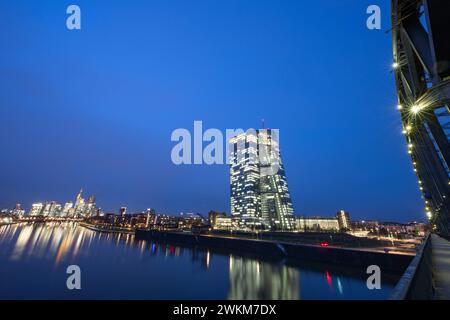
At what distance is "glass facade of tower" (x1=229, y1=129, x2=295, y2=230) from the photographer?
503ft

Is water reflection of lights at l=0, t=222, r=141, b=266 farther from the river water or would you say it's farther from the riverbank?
the riverbank

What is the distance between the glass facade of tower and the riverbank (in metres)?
81.8

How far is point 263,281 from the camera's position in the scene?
30.1m

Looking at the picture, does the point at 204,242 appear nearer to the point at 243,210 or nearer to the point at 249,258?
the point at 249,258

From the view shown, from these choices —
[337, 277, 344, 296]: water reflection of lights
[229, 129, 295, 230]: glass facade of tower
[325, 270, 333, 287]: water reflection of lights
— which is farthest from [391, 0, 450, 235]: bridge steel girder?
[229, 129, 295, 230]: glass facade of tower

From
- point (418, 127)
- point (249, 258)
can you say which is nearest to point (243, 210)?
point (249, 258)

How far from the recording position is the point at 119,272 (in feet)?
120

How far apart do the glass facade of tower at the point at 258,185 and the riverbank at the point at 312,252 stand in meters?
81.8

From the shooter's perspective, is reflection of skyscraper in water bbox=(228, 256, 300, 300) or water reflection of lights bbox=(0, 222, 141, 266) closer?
reflection of skyscraper in water bbox=(228, 256, 300, 300)

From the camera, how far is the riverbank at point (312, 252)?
28.8m

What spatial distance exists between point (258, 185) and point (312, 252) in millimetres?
126145
